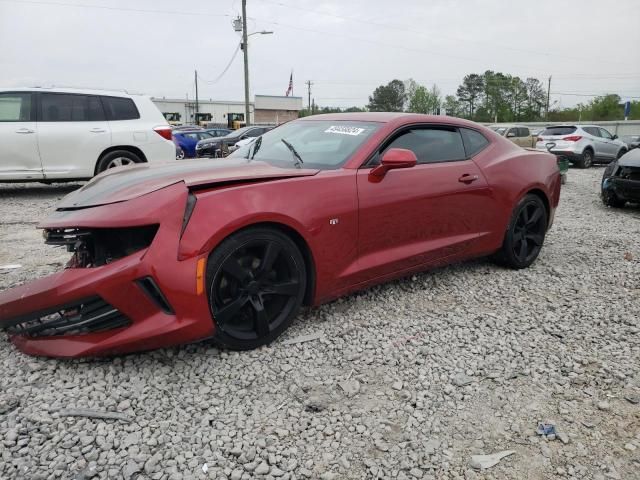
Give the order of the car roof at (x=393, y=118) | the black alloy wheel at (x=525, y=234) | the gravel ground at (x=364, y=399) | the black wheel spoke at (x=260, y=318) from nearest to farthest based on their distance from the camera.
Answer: the gravel ground at (x=364, y=399) < the black wheel spoke at (x=260, y=318) < the car roof at (x=393, y=118) < the black alloy wheel at (x=525, y=234)

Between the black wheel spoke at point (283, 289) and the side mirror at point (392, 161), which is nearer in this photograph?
the black wheel spoke at point (283, 289)

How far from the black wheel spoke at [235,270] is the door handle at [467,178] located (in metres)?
1.96

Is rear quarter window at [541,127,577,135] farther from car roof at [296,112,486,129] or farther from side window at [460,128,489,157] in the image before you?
car roof at [296,112,486,129]

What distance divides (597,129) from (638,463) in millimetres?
18125

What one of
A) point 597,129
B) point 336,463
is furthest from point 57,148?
point 597,129

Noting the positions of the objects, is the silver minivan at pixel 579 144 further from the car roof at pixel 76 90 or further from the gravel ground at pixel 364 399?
the gravel ground at pixel 364 399

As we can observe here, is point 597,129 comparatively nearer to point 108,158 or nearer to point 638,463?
point 108,158

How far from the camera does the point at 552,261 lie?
4672 mm

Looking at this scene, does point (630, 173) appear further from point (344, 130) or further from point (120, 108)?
point (120, 108)

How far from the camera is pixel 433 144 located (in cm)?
374

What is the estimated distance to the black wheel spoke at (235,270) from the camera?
2.52m

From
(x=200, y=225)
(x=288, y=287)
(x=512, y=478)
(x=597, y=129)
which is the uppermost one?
(x=597, y=129)

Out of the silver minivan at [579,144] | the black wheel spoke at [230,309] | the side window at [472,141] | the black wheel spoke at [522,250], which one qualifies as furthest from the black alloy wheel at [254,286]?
the silver minivan at [579,144]

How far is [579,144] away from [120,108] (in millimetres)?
14372
